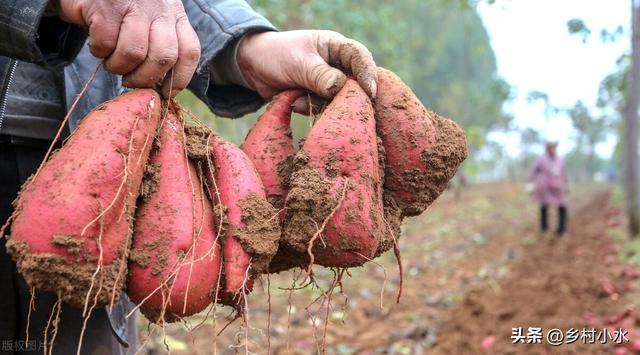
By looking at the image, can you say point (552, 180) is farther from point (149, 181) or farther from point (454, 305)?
point (149, 181)

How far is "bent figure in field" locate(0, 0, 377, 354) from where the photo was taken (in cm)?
116

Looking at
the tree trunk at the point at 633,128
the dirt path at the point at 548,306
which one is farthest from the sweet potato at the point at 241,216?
the tree trunk at the point at 633,128

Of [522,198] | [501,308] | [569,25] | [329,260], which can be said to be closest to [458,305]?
[501,308]

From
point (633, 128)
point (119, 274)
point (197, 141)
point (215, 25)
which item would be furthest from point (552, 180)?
point (119, 274)

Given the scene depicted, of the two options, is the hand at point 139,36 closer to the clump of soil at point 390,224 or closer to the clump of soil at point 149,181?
the clump of soil at point 149,181

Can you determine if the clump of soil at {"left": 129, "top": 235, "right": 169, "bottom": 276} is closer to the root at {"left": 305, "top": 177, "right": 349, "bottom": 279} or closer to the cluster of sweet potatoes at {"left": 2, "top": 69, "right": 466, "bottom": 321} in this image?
the cluster of sweet potatoes at {"left": 2, "top": 69, "right": 466, "bottom": 321}

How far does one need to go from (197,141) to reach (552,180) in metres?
7.93

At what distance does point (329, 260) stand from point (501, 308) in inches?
146

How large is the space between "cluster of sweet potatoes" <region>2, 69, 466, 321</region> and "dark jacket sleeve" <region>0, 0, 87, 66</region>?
0.59 ft

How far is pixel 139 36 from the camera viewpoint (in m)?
1.16

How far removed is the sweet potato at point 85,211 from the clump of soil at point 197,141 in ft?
0.48

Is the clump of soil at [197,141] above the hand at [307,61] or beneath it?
beneath

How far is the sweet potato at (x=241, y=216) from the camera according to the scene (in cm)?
123

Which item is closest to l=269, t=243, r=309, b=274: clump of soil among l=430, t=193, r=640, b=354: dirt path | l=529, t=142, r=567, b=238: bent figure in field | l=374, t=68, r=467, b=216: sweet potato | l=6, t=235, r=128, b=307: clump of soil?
l=374, t=68, r=467, b=216: sweet potato
